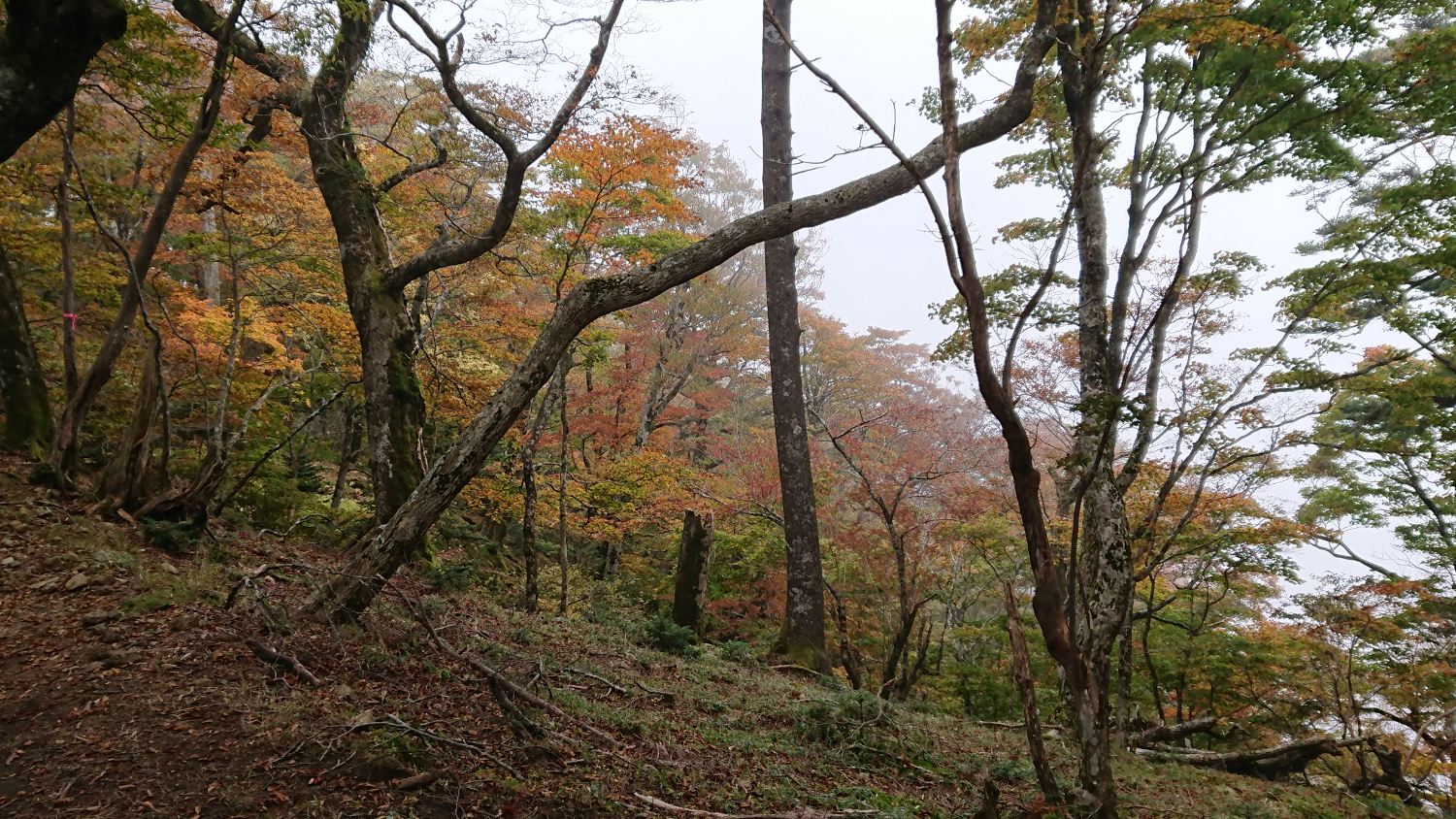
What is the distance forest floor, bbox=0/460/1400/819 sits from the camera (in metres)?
2.78

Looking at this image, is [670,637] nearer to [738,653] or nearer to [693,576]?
[738,653]

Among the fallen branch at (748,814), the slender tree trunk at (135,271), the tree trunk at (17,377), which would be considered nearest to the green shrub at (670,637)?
the fallen branch at (748,814)

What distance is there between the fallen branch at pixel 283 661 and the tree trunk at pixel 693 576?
6.52 metres

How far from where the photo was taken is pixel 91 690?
324cm

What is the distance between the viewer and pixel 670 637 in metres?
7.96

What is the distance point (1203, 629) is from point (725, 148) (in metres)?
21.5

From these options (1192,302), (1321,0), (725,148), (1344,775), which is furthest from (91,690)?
(725,148)

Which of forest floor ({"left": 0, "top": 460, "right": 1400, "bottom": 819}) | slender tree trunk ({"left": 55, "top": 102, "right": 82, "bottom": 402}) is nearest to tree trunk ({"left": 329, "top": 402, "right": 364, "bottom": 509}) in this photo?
slender tree trunk ({"left": 55, "top": 102, "right": 82, "bottom": 402})

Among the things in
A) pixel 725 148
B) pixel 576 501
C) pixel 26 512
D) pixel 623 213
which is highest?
pixel 725 148

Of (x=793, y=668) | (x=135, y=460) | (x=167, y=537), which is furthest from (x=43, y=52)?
(x=793, y=668)

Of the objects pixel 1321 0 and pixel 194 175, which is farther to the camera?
pixel 194 175

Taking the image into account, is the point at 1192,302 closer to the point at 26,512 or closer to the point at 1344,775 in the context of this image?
the point at 1344,775

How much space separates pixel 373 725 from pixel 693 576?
696 cm

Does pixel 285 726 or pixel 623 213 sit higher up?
pixel 623 213
